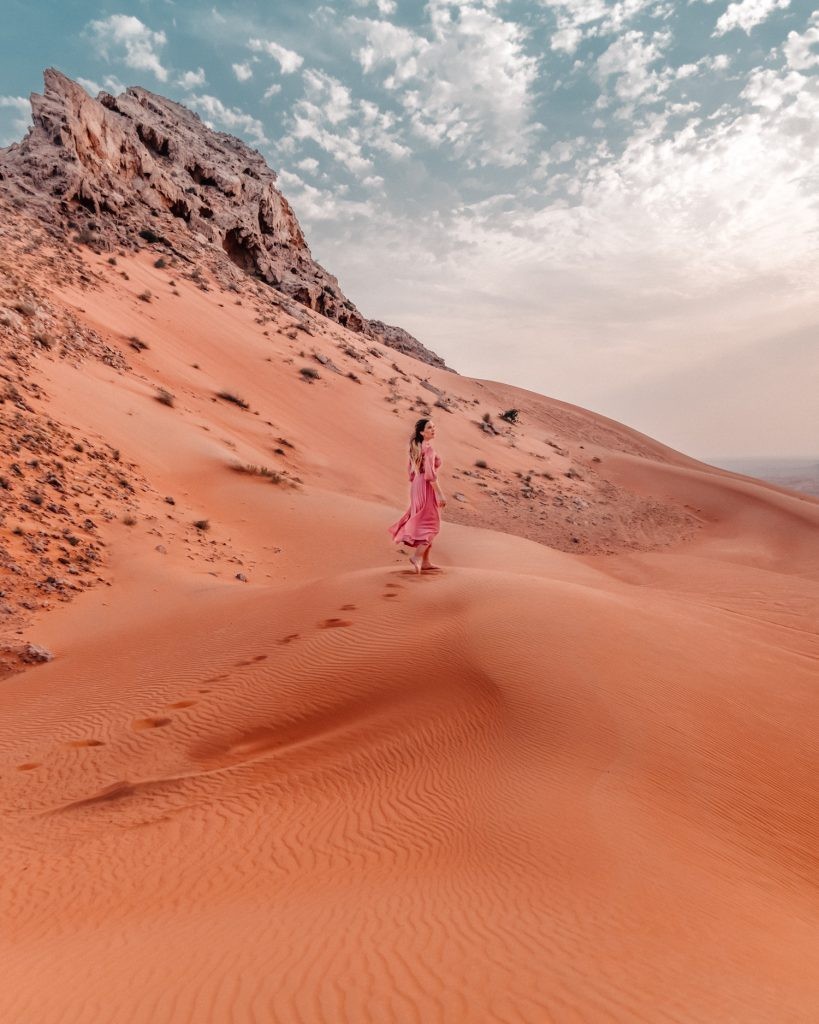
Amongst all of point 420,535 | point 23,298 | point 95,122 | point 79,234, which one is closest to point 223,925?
point 420,535

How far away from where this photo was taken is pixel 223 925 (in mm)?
2824

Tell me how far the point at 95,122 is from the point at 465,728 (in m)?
30.7

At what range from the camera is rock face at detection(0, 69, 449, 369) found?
904 inches

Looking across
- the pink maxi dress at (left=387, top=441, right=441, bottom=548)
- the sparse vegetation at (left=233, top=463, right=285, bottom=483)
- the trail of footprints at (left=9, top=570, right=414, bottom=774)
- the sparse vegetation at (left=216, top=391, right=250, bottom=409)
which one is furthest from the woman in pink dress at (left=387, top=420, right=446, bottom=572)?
the sparse vegetation at (left=216, top=391, right=250, bottom=409)

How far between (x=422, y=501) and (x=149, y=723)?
4.30 m

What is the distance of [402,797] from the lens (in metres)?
4.06

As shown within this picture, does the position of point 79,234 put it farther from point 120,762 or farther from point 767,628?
point 767,628

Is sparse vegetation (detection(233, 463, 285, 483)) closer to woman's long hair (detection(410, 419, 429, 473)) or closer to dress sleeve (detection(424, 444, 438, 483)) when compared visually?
woman's long hair (detection(410, 419, 429, 473))

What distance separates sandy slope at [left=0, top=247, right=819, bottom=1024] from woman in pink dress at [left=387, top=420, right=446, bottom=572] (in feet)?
1.78

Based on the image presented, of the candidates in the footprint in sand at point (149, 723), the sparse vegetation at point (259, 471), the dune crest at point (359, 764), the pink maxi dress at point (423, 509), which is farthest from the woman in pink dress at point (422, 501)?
the sparse vegetation at point (259, 471)

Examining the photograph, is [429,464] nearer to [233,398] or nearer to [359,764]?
[359,764]

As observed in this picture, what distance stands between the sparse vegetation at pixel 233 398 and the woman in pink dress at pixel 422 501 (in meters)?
12.1

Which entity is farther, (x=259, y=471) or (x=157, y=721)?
(x=259, y=471)

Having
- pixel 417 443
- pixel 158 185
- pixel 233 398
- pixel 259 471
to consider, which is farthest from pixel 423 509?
pixel 158 185
